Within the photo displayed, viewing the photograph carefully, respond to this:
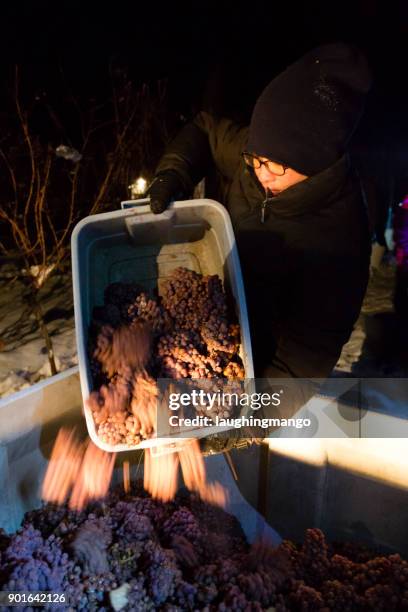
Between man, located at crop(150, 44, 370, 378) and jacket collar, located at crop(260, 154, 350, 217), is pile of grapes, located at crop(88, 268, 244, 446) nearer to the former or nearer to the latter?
man, located at crop(150, 44, 370, 378)

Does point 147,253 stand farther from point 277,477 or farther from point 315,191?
point 277,477

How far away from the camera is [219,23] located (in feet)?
24.4

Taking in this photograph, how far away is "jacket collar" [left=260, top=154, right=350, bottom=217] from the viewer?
4.95 ft

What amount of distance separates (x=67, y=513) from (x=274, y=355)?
1185 millimetres

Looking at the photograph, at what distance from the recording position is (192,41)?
8.45 metres

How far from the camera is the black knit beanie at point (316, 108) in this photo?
143cm

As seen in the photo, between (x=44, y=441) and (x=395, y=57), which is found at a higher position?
(x=395, y=57)

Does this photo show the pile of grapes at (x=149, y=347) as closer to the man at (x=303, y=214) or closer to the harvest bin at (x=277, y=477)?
the man at (x=303, y=214)

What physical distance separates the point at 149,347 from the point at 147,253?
542 millimetres

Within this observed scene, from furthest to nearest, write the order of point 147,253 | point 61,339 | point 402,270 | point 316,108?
point 402,270 → point 61,339 → point 147,253 → point 316,108

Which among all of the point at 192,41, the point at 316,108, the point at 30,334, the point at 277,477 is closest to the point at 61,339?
the point at 30,334

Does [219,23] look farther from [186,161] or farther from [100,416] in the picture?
[100,416]

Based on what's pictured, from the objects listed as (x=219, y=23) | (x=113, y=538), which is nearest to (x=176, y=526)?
(x=113, y=538)

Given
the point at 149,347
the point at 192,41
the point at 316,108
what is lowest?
the point at 149,347
